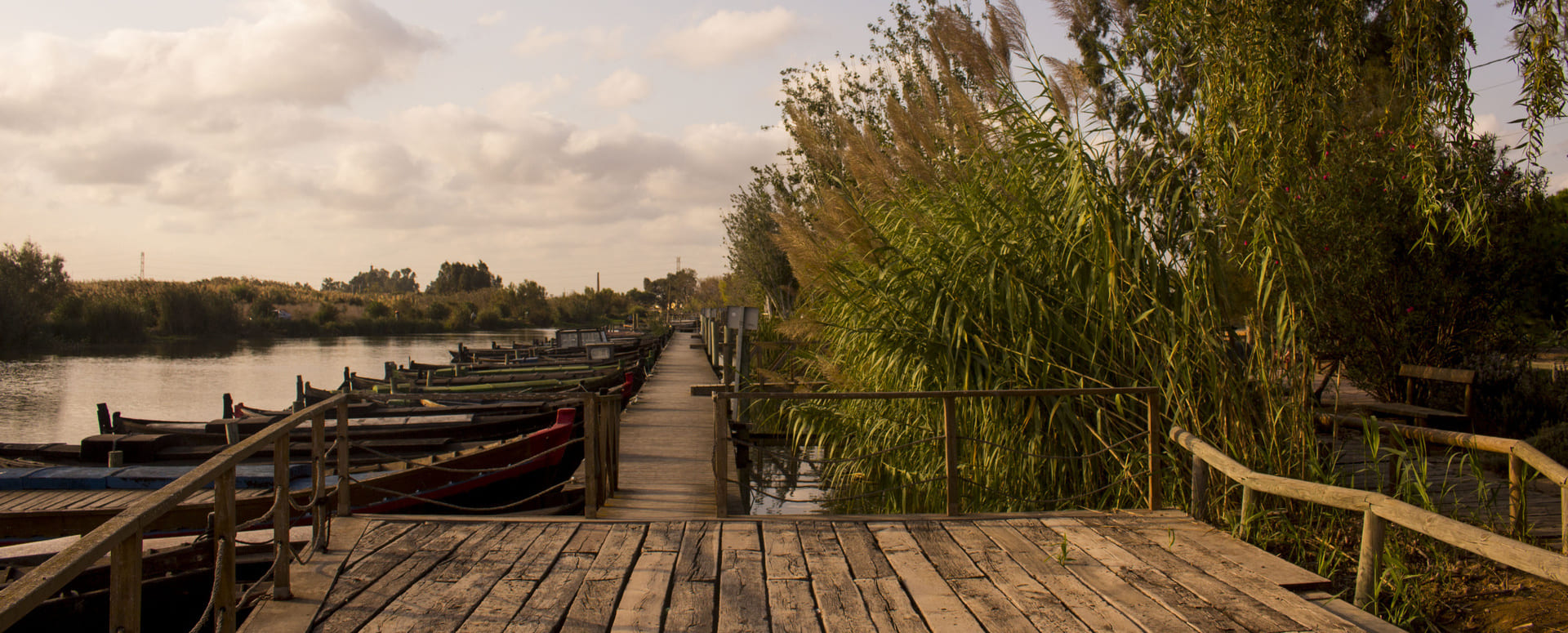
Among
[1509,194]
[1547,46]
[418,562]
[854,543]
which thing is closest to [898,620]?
[854,543]

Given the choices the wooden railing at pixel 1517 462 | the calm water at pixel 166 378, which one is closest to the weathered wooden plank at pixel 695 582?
the wooden railing at pixel 1517 462

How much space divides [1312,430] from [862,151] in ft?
10.7

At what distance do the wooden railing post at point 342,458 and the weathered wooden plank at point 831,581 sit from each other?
8.01 ft

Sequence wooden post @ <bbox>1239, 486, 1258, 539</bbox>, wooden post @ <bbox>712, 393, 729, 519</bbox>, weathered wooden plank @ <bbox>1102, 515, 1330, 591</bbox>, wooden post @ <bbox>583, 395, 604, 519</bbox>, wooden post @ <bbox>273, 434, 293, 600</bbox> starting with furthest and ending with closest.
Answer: wooden post @ <bbox>583, 395, 604, 519</bbox>, wooden post @ <bbox>712, 393, 729, 519</bbox>, wooden post @ <bbox>1239, 486, 1258, 539</bbox>, weathered wooden plank @ <bbox>1102, 515, 1330, 591</bbox>, wooden post @ <bbox>273, 434, 293, 600</bbox>

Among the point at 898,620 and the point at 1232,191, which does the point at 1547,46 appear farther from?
the point at 898,620

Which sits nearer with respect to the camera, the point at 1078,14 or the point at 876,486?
the point at 1078,14

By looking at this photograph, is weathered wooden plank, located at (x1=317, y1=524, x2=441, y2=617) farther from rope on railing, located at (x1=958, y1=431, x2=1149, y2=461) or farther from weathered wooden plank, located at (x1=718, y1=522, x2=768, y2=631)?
rope on railing, located at (x1=958, y1=431, x2=1149, y2=461)

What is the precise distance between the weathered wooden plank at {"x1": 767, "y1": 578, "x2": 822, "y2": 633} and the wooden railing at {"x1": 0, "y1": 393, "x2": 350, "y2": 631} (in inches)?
74.3

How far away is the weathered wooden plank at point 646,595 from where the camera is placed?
10.1 ft

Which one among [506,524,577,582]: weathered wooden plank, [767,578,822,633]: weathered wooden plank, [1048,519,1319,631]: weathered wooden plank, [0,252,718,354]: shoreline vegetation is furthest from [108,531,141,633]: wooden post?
[0,252,718,354]: shoreline vegetation

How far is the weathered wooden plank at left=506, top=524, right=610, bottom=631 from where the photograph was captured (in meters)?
3.09

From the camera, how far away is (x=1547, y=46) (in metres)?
3.81

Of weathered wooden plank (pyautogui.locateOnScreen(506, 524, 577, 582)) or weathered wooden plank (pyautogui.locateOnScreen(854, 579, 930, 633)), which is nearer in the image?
weathered wooden plank (pyautogui.locateOnScreen(854, 579, 930, 633))

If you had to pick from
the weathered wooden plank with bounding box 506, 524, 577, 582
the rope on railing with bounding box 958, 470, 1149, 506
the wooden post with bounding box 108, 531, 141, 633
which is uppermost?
the wooden post with bounding box 108, 531, 141, 633
